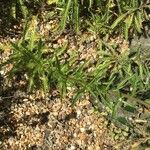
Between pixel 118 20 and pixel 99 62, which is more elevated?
pixel 118 20

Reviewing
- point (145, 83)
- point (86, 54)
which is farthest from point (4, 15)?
point (145, 83)

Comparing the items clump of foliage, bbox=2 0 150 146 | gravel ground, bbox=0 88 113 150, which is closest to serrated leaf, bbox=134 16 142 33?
clump of foliage, bbox=2 0 150 146

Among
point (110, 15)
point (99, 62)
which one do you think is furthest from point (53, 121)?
point (110, 15)

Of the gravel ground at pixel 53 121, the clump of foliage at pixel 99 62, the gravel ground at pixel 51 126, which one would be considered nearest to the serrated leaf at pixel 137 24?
the clump of foliage at pixel 99 62

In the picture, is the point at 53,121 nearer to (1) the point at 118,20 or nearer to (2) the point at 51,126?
(2) the point at 51,126

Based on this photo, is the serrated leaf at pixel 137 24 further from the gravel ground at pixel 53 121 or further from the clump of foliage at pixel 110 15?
the gravel ground at pixel 53 121

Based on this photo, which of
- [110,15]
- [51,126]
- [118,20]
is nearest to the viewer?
[118,20]

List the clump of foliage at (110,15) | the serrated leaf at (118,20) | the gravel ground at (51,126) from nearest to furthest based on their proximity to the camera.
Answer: the clump of foliage at (110,15) → the serrated leaf at (118,20) → the gravel ground at (51,126)

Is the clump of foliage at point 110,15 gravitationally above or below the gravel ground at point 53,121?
above

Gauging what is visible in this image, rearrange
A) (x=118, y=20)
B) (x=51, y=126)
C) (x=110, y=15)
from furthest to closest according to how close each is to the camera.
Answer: (x=51, y=126) < (x=110, y=15) < (x=118, y=20)

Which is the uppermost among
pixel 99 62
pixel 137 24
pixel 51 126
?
pixel 137 24

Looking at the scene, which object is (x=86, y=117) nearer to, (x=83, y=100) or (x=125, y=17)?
(x=83, y=100)
